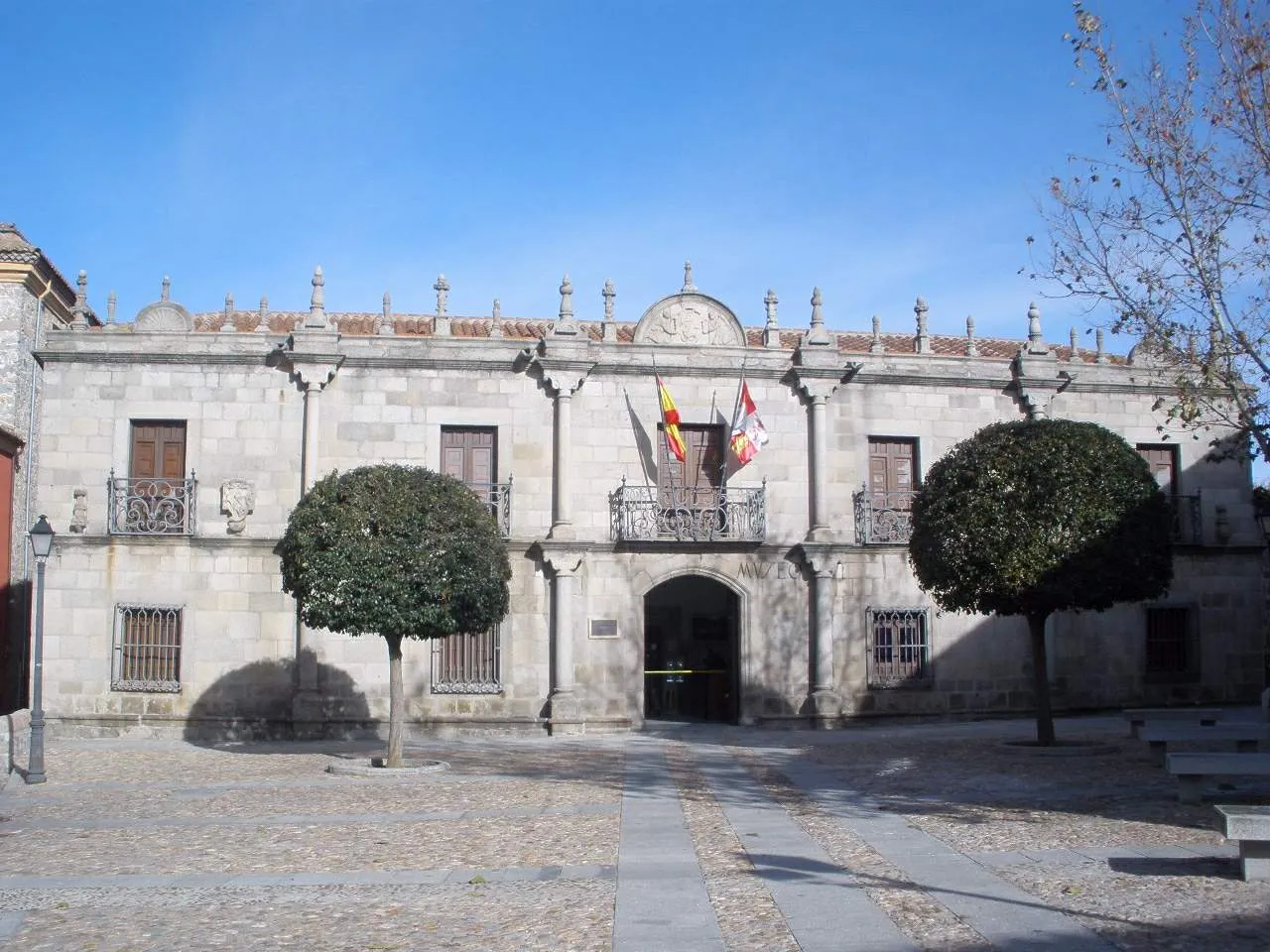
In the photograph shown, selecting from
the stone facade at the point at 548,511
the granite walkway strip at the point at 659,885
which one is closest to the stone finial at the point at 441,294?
the stone facade at the point at 548,511

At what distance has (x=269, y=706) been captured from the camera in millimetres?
19625

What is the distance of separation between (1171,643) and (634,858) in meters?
16.1

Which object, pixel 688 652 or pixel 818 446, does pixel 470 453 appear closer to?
pixel 818 446

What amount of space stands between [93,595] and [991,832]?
14895 millimetres

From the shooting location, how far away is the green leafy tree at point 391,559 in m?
14.9

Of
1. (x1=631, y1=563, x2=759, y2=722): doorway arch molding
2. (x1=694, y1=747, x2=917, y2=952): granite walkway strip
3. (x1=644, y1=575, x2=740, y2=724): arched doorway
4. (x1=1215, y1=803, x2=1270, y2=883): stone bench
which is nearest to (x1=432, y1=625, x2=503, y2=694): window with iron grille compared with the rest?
(x1=631, y1=563, x2=759, y2=722): doorway arch molding

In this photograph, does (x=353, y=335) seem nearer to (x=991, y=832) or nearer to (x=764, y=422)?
(x=764, y=422)

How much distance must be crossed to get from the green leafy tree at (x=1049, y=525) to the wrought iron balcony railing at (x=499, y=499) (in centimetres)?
729

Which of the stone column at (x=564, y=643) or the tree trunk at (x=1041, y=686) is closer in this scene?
the tree trunk at (x=1041, y=686)

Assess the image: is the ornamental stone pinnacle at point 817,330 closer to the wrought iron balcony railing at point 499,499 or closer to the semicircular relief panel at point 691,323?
the semicircular relief panel at point 691,323

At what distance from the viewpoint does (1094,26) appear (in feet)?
A: 38.9

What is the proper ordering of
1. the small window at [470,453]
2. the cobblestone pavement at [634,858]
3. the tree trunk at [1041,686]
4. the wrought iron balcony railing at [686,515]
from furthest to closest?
the small window at [470,453]
the wrought iron balcony railing at [686,515]
the tree trunk at [1041,686]
the cobblestone pavement at [634,858]

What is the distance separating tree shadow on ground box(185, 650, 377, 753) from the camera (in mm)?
19531

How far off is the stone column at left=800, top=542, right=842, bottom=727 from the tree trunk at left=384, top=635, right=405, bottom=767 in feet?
25.1
